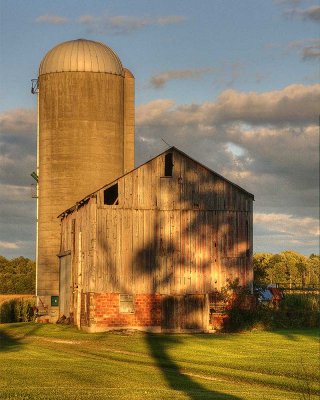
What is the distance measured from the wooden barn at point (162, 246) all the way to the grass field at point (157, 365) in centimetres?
215

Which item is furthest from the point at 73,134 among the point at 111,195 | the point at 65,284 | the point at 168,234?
the point at 168,234

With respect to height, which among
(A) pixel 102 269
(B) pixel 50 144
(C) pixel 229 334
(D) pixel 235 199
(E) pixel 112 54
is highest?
(E) pixel 112 54

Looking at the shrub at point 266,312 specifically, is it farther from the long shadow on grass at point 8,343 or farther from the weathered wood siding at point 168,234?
the long shadow on grass at point 8,343

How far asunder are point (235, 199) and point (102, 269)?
819cm

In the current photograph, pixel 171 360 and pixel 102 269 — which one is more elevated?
pixel 102 269

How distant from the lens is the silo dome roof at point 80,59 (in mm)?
59938

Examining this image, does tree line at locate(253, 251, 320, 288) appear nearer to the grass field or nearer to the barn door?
the barn door

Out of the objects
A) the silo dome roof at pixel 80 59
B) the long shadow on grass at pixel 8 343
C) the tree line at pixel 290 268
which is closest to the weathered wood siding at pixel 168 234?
the long shadow on grass at pixel 8 343

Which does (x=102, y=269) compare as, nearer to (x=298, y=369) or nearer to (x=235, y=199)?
(x=235, y=199)

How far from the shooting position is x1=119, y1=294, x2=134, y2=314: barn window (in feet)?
148

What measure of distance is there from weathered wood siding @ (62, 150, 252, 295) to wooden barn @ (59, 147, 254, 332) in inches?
2.0

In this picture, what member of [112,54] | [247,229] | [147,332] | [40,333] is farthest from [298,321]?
[112,54]

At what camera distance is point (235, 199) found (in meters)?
47.7

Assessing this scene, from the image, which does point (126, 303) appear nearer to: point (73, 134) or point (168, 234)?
point (168, 234)
